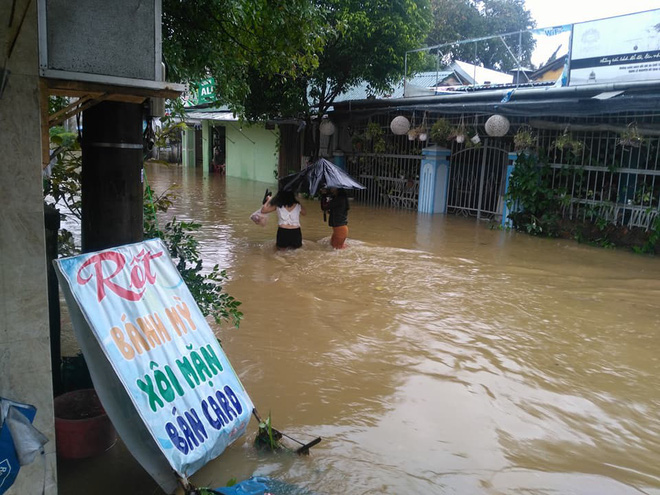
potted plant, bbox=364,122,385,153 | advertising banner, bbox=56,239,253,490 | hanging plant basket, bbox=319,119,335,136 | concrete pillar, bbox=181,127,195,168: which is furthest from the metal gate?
concrete pillar, bbox=181,127,195,168

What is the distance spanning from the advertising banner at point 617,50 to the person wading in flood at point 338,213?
208 inches

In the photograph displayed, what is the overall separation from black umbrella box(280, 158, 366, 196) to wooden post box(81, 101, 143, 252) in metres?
5.79

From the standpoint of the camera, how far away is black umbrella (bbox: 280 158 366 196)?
9336mm

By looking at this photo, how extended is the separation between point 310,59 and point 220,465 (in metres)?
4.67

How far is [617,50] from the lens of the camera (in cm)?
1035

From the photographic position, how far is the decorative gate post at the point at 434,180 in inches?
607

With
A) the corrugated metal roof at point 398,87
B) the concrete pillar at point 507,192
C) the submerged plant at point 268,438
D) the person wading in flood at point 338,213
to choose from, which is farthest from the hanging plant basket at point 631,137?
the submerged plant at point 268,438

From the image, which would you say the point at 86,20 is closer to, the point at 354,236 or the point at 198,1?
the point at 198,1

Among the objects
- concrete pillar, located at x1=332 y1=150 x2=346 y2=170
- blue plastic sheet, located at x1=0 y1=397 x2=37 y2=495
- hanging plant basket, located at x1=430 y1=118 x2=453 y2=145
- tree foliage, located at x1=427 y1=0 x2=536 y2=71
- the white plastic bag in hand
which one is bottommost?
blue plastic sheet, located at x1=0 y1=397 x2=37 y2=495

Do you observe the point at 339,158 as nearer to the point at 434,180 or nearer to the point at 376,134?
the point at 376,134

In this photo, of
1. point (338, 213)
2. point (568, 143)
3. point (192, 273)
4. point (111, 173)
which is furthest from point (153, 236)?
point (568, 143)

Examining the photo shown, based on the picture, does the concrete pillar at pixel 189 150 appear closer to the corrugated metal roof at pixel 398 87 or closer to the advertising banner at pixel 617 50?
the corrugated metal roof at pixel 398 87

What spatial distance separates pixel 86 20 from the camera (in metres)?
2.74

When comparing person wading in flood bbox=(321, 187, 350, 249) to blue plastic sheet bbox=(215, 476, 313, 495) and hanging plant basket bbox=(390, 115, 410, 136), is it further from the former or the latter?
blue plastic sheet bbox=(215, 476, 313, 495)
